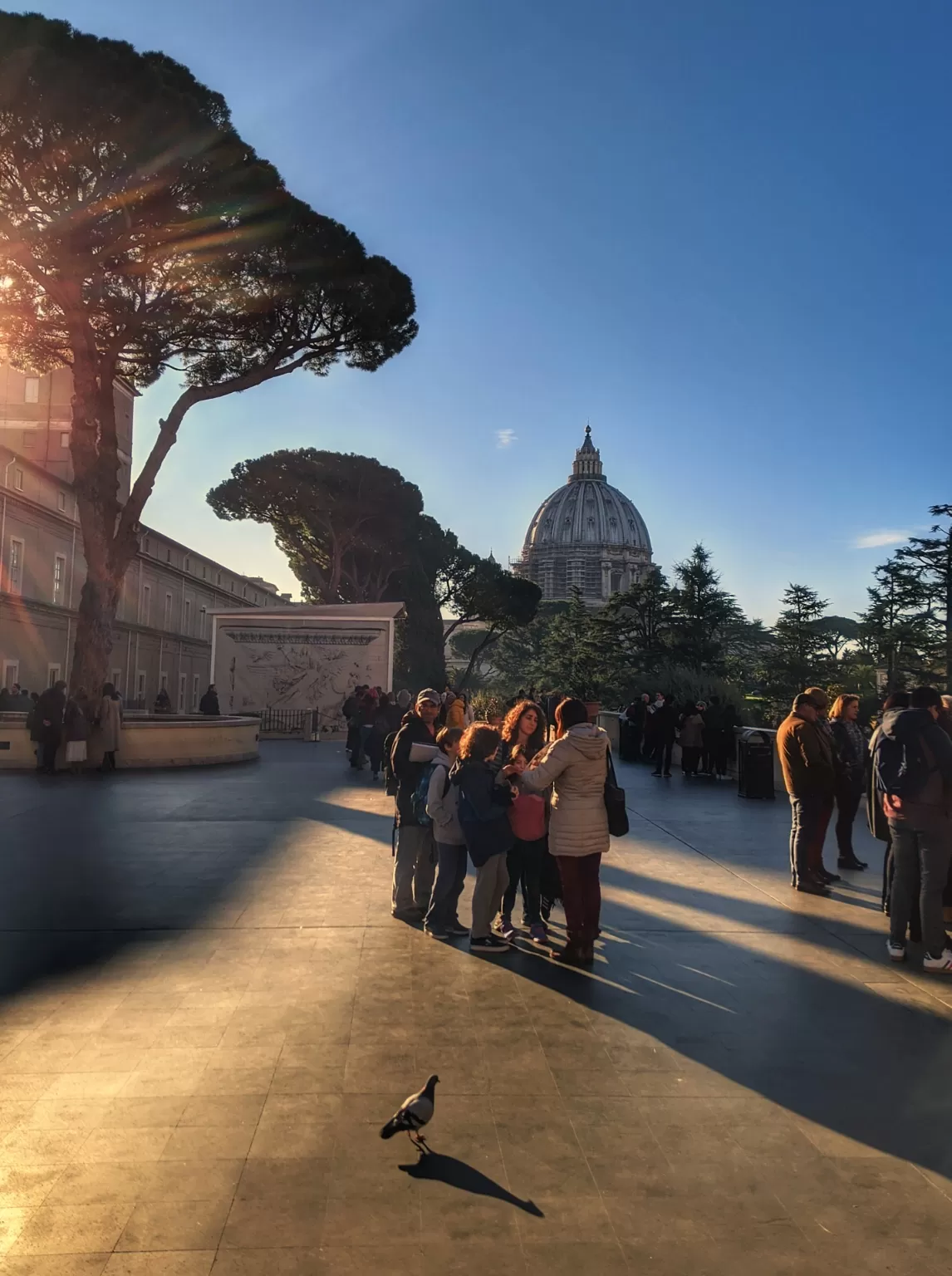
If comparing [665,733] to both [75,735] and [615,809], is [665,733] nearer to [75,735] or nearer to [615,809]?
[75,735]

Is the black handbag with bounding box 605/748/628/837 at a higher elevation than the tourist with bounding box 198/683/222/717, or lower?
lower

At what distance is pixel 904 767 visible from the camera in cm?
523

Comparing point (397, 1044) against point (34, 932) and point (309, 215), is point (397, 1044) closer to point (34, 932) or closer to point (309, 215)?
point (34, 932)

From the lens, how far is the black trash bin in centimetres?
1320

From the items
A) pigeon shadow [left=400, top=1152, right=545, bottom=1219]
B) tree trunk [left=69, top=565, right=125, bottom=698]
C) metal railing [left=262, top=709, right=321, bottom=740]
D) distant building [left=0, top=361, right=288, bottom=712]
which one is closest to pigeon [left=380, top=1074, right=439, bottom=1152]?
pigeon shadow [left=400, top=1152, right=545, bottom=1219]

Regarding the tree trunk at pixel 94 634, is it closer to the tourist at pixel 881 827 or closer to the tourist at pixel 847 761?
the tourist at pixel 847 761

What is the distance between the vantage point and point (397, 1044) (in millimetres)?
4109

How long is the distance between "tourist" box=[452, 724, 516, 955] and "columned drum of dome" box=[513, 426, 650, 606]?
129905 mm

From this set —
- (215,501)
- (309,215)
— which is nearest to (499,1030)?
(309,215)

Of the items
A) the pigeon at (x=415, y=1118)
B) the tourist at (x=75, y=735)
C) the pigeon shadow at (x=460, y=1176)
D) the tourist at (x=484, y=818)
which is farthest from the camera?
the tourist at (x=75, y=735)

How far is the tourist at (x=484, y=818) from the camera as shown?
5.40 meters

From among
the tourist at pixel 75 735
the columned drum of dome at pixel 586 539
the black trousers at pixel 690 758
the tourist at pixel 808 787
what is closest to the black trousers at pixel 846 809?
the tourist at pixel 808 787

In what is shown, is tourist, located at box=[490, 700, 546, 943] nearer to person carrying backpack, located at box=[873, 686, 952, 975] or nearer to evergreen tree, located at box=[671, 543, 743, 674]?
person carrying backpack, located at box=[873, 686, 952, 975]

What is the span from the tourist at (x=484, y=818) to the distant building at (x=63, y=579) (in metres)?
24.3
